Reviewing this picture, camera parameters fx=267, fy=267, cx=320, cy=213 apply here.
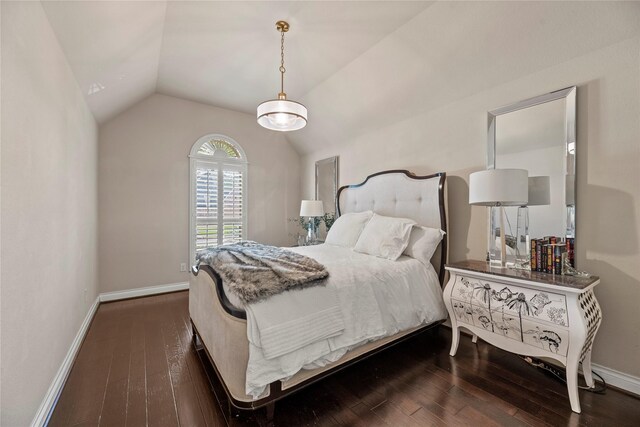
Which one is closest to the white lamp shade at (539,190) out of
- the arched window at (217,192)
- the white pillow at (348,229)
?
the white pillow at (348,229)

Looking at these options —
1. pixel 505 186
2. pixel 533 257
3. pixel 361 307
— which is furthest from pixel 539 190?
pixel 361 307

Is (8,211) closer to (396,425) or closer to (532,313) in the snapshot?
(396,425)

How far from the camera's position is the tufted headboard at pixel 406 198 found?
9.02ft

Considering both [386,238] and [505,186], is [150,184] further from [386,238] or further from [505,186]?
[505,186]

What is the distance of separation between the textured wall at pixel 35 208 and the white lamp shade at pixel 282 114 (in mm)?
1405

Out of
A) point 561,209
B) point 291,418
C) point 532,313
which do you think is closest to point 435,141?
point 561,209

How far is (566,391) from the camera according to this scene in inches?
70.9

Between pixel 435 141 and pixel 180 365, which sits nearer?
pixel 180 365

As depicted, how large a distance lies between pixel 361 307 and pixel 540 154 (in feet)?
6.40

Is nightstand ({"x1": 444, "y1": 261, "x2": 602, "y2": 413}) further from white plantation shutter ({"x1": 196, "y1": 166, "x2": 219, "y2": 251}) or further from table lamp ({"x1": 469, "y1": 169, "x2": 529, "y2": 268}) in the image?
white plantation shutter ({"x1": 196, "y1": 166, "x2": 219, "y2": 251})

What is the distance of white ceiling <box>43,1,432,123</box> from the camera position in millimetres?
1953

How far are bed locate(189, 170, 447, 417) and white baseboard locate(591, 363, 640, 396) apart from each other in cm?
106

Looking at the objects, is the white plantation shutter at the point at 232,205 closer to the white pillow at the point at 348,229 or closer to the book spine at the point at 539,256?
the white pillow at the point at 348,229

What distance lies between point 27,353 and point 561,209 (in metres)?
3.57
